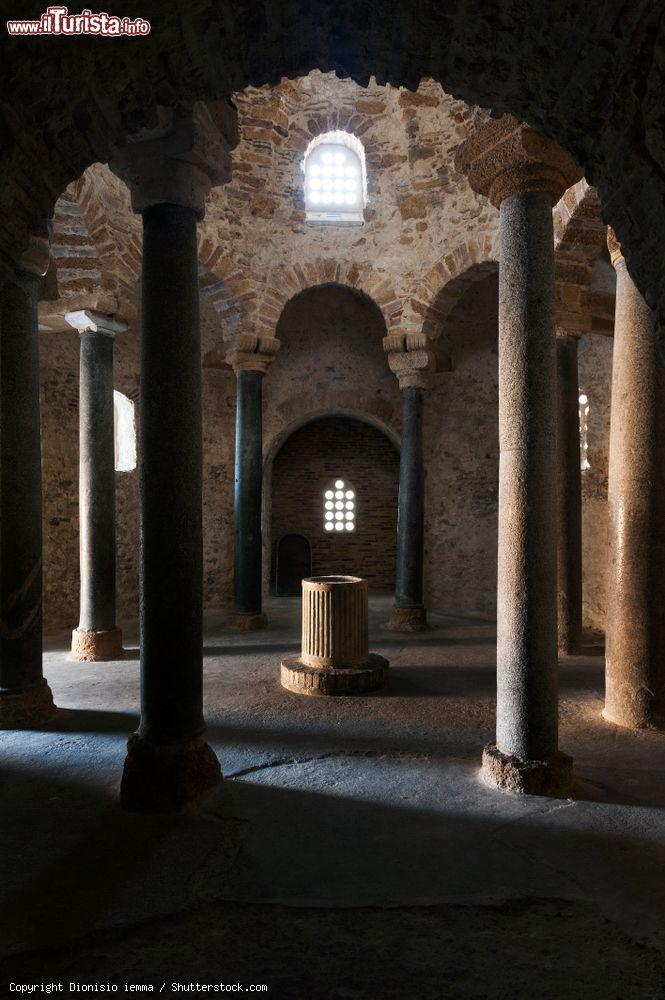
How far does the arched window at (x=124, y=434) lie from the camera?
1148 centimetres

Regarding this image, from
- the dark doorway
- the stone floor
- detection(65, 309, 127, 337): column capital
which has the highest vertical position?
detection(65, 309, 127, 337): column capital

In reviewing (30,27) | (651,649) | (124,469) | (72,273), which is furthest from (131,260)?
(651,649)

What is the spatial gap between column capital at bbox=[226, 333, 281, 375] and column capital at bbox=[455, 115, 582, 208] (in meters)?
6.11

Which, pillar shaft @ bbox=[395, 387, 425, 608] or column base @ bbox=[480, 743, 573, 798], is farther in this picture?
pillar shaft @ bbox=[395, 387, 425, 608]

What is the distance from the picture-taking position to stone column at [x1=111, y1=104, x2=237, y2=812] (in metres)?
3.97

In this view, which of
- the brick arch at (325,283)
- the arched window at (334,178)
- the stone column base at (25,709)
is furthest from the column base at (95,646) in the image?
the arched window at (334,178)

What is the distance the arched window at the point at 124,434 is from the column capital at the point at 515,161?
8.47 metres

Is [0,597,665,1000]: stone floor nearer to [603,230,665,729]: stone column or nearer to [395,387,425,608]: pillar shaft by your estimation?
[603,230,665,729]: stone column

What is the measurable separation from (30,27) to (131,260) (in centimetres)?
655

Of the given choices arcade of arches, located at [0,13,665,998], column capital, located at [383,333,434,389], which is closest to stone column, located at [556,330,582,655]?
arcade of arches, located at [0,13,665,998]

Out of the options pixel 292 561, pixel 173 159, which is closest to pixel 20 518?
pixel 173 159

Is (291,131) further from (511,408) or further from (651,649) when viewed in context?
(651,649)

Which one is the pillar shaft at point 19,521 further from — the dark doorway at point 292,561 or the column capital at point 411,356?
the dark doorway at point 292,561

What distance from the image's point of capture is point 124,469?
11445 mm
